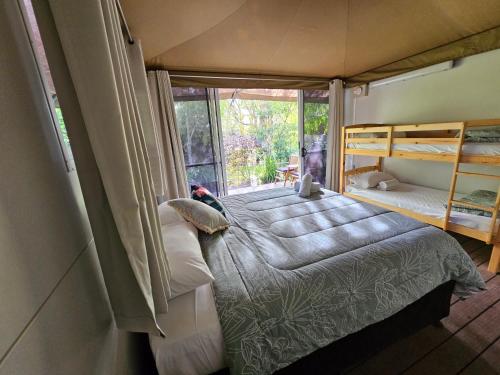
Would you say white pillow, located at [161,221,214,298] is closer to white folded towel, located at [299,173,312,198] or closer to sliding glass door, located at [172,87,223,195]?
white folded towel, located at [299,173,312,198]

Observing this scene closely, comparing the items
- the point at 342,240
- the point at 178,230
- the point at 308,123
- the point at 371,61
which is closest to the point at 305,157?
the point at 308,123

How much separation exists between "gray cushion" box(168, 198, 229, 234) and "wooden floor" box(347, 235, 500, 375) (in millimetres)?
1233

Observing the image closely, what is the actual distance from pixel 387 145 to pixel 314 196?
142cm

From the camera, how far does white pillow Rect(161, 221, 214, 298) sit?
1010mm

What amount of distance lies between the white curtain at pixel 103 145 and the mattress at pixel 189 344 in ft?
0.81

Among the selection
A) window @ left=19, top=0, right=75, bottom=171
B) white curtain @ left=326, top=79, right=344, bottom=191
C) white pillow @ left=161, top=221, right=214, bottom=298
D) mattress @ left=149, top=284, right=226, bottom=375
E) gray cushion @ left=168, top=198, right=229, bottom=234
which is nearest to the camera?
window @ left=19, top=0, right=75, bottom=171

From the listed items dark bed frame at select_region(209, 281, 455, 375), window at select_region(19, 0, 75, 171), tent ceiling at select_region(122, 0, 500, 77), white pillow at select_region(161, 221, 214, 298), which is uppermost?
tent ceiling at select_region(122, 0, 500, 77)

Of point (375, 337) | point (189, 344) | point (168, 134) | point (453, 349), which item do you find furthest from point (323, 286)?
point (168, 134)

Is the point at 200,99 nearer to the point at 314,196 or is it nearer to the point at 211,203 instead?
the point at 211,203

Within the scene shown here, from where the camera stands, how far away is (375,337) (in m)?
1.22

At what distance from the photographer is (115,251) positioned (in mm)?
614

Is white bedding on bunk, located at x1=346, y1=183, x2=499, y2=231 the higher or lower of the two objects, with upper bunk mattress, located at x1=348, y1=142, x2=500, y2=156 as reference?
lower

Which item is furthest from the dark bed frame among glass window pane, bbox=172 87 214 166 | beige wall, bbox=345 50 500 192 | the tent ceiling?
glass window pane, bbox=172 87 214 166

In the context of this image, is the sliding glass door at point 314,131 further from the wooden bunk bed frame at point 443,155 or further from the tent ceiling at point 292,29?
the tent ceiling at point 292,29
